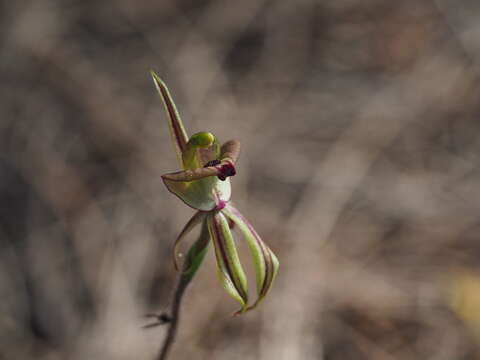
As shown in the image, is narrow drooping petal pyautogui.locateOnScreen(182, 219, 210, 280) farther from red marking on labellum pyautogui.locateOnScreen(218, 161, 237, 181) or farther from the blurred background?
the blurred background

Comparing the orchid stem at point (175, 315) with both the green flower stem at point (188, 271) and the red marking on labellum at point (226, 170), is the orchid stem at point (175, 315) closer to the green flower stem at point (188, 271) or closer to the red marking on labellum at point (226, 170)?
the green flower stem at point (188, 271)

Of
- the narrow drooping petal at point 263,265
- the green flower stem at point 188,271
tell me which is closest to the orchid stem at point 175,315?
the green flower stem at point 188,271

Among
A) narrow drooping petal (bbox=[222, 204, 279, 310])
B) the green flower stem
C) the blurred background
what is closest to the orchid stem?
the green flower stem

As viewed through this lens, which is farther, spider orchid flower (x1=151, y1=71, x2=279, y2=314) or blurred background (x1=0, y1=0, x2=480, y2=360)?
blurred background (x1=0, y1=0, x2=480, y2=360)

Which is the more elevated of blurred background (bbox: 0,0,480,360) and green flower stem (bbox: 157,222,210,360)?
green flower stem (bbox: 157,222,210,360)

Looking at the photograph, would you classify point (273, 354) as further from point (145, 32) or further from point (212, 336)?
point (145, 32)

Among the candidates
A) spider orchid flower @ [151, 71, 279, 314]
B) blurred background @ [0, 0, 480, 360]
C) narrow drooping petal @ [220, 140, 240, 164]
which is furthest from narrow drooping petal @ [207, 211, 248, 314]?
blurred background @ [0, 0, 480, 360]

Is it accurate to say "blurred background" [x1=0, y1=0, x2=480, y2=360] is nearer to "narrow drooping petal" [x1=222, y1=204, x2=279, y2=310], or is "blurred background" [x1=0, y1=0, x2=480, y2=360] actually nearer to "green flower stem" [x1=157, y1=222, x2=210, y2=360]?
"green flower stem" [x1=157, y1=222, x2=210, y2=360]

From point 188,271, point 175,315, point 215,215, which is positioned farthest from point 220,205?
point 175,315

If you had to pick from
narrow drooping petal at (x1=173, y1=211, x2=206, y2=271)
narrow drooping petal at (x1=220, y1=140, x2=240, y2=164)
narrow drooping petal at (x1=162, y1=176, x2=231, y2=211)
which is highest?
narrow drooping petal at (x1=220, y1=140, x2=240, y2=164)
